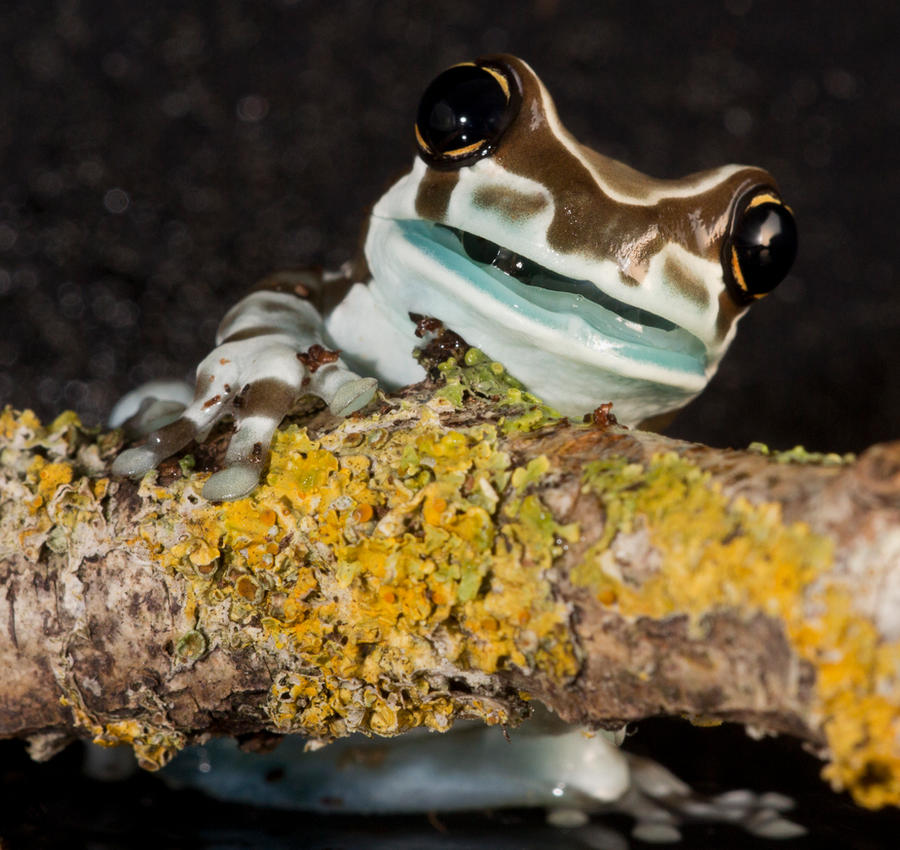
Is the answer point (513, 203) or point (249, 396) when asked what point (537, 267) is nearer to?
point (513, 203)

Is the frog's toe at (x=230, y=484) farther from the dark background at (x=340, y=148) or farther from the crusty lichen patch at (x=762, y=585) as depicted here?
the dark background at (x=340, y=148)

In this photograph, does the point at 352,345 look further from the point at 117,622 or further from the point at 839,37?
the point at 839,37

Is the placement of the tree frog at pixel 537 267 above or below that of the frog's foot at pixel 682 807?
above

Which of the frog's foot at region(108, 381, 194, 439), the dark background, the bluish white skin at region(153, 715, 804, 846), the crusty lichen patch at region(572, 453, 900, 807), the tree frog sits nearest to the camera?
the crusty lichen patch at region(572, 453, 900, 807)

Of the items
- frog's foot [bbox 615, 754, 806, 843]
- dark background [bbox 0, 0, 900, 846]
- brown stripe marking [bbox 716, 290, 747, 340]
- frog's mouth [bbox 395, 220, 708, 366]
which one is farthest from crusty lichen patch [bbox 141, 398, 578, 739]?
dark background [bbox 0, 0, 900, 846]

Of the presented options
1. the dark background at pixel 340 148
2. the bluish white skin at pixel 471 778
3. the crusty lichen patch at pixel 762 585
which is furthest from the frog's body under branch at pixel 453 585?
the dark background at pixel 340 148

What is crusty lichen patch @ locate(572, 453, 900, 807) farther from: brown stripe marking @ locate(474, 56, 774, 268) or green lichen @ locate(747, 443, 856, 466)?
brown stripe marking @ locate(474, 56, 774, 268)

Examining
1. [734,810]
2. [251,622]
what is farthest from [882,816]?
[251,622]
